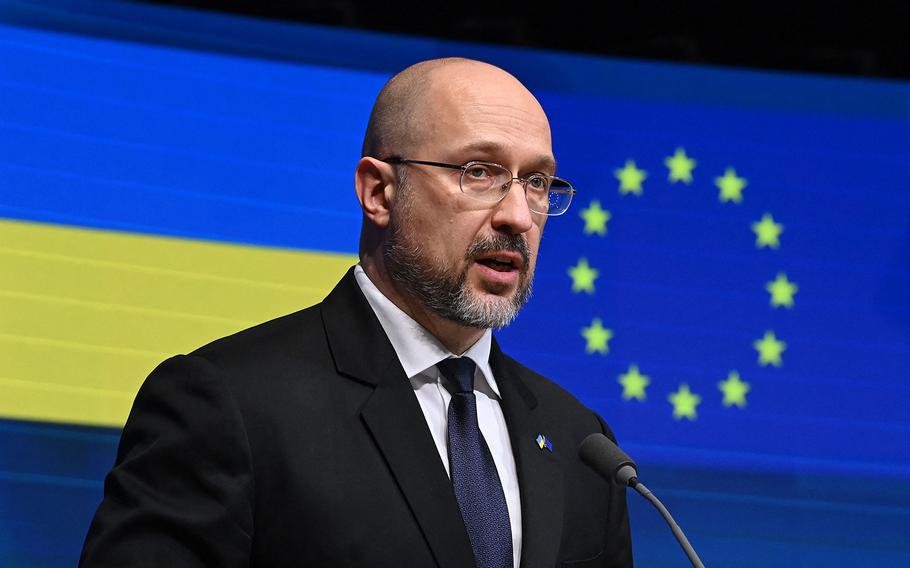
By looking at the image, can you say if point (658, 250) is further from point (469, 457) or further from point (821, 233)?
point (469, 457)

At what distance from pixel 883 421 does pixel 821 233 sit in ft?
1.84

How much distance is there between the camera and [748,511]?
3.17 m

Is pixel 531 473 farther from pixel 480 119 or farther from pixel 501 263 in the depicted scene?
pixel 480 119

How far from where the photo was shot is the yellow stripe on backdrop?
9.12ft

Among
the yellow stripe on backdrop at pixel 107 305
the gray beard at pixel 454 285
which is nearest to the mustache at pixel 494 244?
the gray beard at pixel 454 285

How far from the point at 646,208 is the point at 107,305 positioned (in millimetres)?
1515

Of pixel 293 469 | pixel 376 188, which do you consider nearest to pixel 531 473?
pixel 293 469

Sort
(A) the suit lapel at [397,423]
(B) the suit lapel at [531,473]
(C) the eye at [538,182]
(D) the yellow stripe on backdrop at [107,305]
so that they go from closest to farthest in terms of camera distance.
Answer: (A) the suit lapel at [397,423]
(B) the suit lapel at [531,473]
(C) the eye at [538,182]
(D) the yellow stripe on backdrop at [107,305]

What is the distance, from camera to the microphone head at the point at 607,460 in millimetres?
1640

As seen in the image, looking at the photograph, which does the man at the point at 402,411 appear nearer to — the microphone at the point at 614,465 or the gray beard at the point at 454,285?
the gray beard at the point at 454,285

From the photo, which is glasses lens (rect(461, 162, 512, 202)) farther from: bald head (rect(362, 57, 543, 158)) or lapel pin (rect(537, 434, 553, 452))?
lapel pin (rect(537, 434, 553, 452))

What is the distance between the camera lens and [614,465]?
1.65 meters

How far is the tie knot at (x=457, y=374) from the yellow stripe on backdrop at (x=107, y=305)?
1.25m

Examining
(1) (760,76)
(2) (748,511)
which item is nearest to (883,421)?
(2) (748,511)
